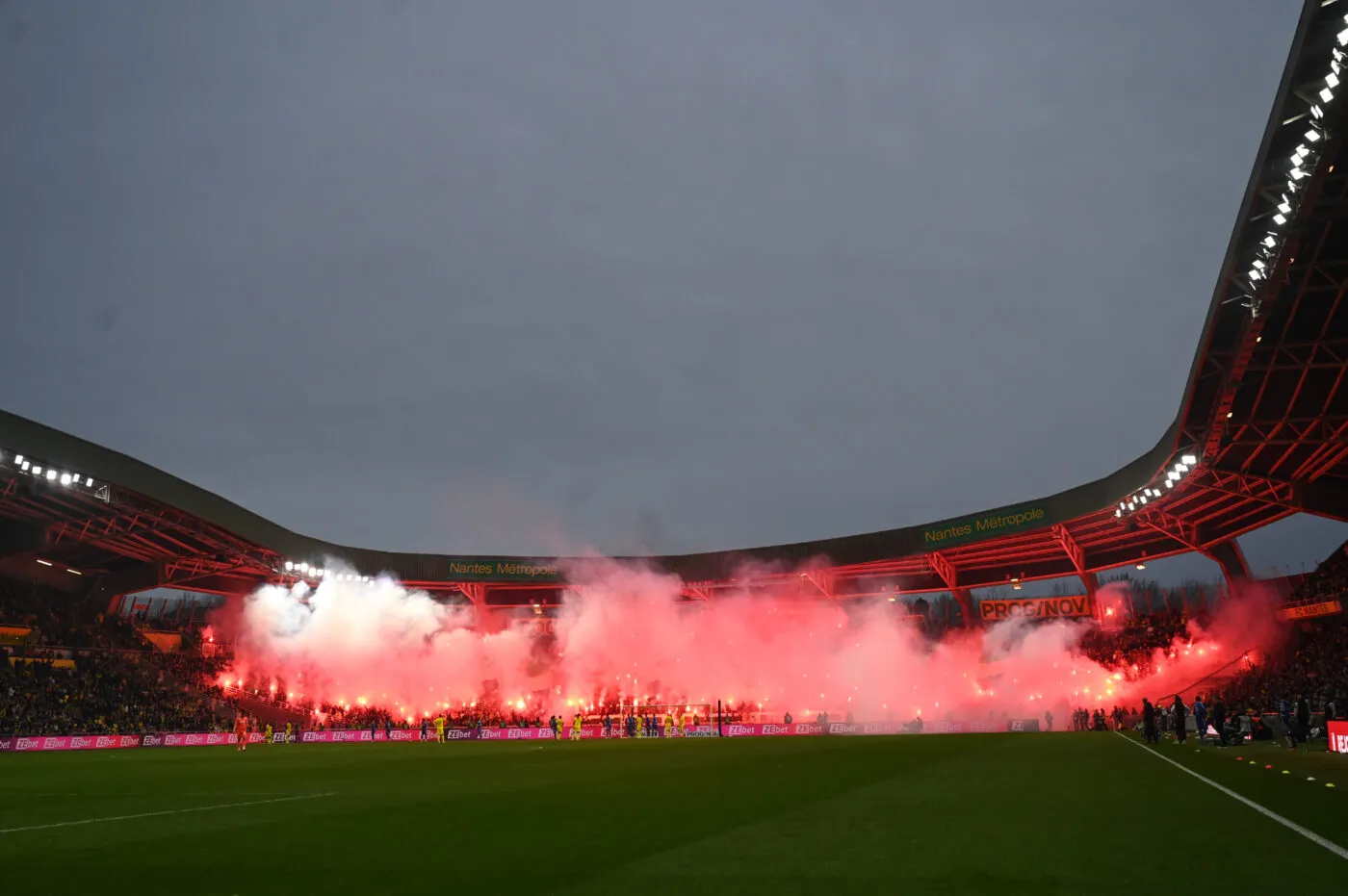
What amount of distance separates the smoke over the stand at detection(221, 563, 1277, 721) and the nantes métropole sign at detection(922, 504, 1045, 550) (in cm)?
1007

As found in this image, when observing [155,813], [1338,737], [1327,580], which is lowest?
[1338,737]

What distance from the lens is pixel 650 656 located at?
57.7 metres

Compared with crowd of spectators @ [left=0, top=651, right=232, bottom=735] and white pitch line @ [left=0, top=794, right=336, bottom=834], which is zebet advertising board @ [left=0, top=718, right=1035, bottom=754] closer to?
crowd of spectators @ [left=0, top=651, right=232, bottom=735]

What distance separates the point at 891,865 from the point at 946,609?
70105mm

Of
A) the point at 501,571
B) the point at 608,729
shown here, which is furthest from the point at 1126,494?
the point at 501,571

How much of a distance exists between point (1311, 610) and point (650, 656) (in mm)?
35226

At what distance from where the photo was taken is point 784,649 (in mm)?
57344

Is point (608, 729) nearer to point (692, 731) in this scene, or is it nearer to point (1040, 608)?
point (692, 731)

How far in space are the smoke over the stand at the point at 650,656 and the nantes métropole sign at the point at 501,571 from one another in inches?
86.9

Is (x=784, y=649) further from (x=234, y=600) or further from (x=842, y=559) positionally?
(x=234, y=600)

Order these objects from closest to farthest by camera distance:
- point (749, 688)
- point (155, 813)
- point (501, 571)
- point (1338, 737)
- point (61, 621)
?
point (155, 813) → point (1338, 737) → point (61, 621) → point (749, 688) → point (501, 571)

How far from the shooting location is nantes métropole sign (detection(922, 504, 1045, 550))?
1790 inches

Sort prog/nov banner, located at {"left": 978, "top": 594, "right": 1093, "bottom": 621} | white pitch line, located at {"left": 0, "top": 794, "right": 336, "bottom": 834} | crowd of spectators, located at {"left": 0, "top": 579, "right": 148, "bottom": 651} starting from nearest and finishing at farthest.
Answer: white pitch line, located at {"left": 0, "top": 794, "right": 336, "bottom": 834}, crowd of spectators, located at {"left": 0, "top": 579, "right": 148, "bottom": 651}, prog/nov banner, located at {"left": 978, "top": 594, "right": 1093, "bottom": 621}

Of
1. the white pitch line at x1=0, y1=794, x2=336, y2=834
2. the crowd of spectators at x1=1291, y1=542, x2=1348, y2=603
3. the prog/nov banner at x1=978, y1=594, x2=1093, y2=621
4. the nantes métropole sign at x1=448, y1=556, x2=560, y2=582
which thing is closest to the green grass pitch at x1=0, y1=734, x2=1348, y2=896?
the white pitch line at x1=0, y1=794, x2=336, y2=834
